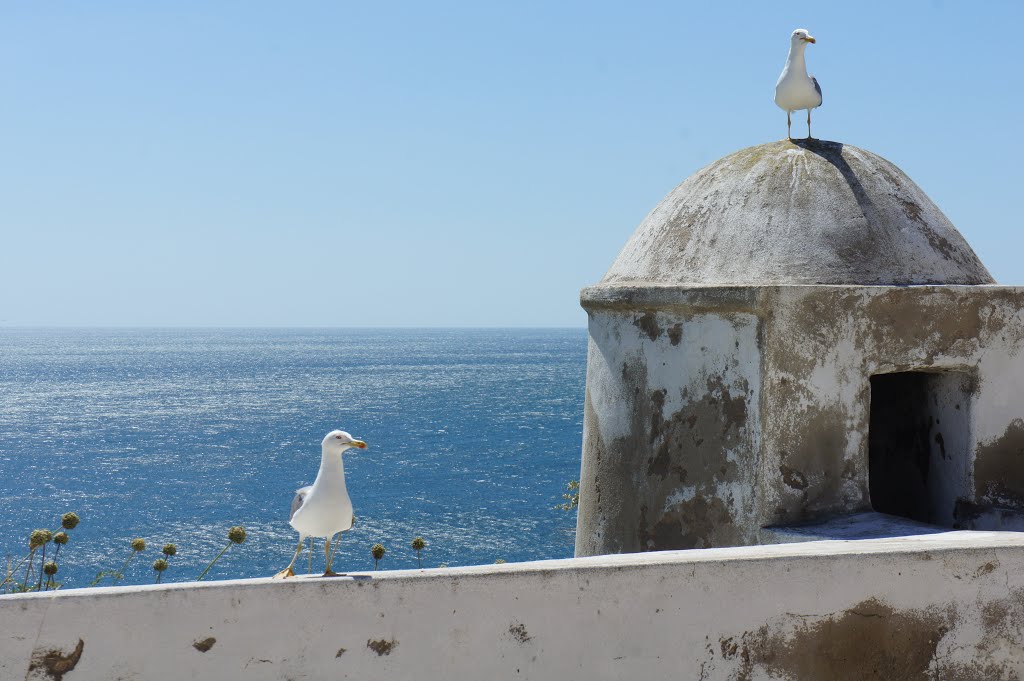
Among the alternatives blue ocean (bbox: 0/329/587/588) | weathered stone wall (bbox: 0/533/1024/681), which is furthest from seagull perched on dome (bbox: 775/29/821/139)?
blue ocean (bbox: 0/329/587/588)

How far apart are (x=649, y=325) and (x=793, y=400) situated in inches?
38.6

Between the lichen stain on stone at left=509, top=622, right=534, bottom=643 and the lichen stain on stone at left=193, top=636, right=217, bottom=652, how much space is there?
919 mm

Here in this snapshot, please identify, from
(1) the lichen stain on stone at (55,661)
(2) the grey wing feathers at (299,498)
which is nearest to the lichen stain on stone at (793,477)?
(2) the grey wing feathers at (299,498)

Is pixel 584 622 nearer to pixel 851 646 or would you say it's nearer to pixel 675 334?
pixel 851 646

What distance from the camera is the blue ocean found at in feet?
72.2

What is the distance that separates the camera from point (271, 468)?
33938 mm

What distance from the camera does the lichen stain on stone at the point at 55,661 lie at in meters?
2.81

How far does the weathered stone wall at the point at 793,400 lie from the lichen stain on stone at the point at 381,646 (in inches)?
103

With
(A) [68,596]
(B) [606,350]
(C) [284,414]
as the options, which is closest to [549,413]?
(C) [284,414]

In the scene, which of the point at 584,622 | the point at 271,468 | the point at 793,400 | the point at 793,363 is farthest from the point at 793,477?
the point at 271,468

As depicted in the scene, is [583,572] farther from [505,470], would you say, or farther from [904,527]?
[505,470]

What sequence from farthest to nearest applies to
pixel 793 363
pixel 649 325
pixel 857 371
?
1. pixel 649 325
2. pixel 857 371
3. pixel 793 363

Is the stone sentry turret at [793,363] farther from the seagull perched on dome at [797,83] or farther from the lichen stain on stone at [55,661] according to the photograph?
the lichen stain on stone at [55,661]

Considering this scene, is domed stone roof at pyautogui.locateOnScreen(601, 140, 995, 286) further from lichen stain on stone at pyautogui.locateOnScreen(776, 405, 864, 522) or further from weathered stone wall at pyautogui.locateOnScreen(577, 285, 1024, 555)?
lichen stain on stone at pyautogui.locateOnScreen(776, 405, 864, 522)
